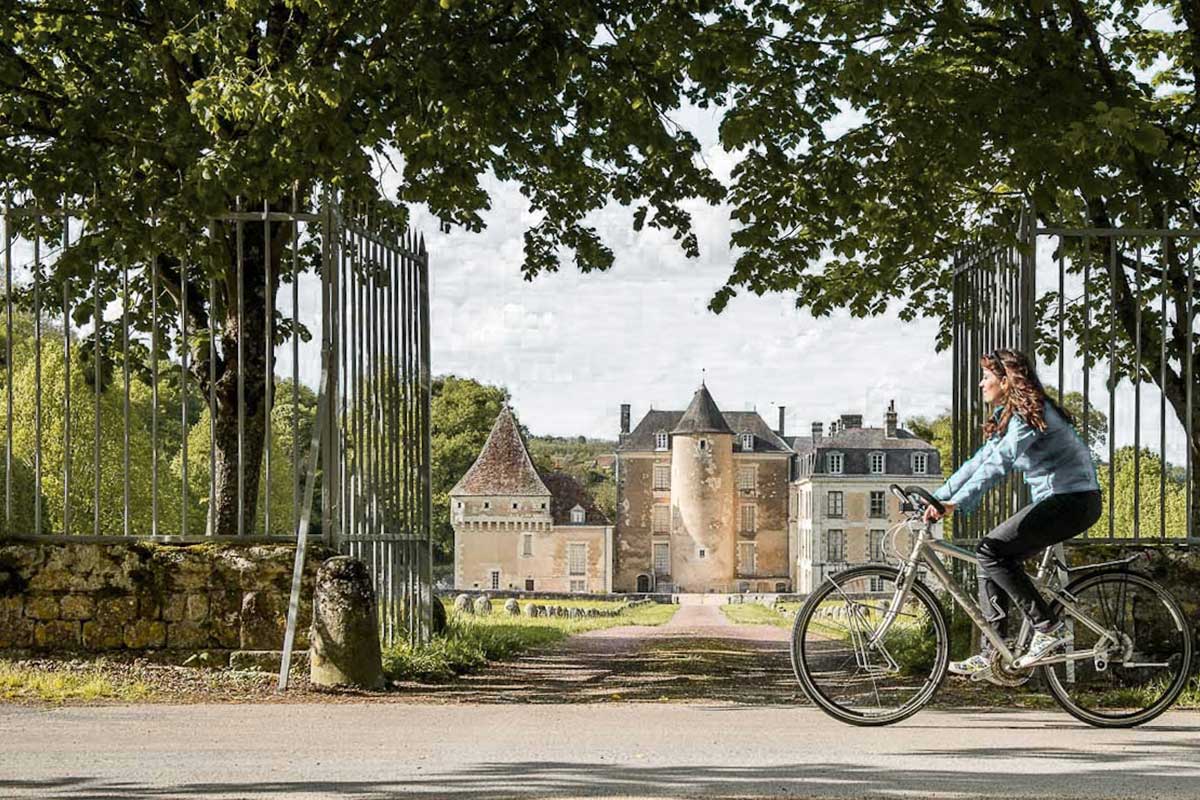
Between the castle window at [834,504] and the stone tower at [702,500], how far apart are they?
20.5 feet

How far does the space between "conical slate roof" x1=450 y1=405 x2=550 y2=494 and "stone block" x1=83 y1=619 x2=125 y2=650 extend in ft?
227

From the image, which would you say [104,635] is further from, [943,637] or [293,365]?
[943,637]

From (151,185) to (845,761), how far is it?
5.91 m

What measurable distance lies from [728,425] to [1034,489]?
8714 centimetres

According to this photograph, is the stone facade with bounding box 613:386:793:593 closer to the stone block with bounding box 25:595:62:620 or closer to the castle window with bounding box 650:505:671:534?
the castle window with bounding box 650:505:671:534

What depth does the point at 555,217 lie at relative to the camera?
15.6 m

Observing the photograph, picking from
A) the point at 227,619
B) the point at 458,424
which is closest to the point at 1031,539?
the point at 227,619

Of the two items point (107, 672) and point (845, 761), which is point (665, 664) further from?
point (845, 761)

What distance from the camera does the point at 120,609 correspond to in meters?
9.58

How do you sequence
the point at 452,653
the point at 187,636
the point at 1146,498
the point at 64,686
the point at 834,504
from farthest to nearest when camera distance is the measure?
the point at 834,504 < the point at 1146,498 < the point at 452,653 < the point at 187,636 < the point at 64,686

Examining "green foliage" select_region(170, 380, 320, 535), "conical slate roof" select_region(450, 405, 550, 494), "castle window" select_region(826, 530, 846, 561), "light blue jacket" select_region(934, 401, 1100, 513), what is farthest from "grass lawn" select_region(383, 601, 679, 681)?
"castle window" select_region(826, 530, 846, 561)

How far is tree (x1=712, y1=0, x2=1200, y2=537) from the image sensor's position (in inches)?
402

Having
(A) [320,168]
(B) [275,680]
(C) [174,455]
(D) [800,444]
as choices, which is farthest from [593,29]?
(D) [800,444]

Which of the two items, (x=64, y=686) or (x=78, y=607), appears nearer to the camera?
(x=64, y=686)
